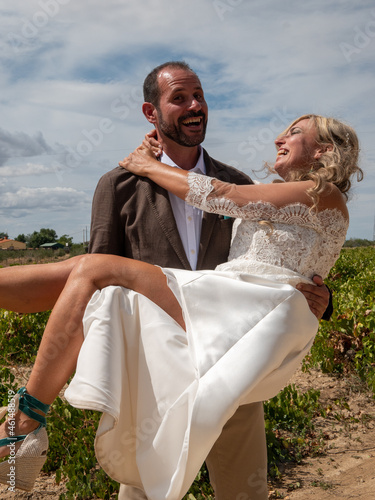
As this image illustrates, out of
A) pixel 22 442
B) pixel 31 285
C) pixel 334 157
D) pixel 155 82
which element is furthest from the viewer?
pixel 155 82

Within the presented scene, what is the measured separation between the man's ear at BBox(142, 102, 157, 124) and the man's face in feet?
0.35

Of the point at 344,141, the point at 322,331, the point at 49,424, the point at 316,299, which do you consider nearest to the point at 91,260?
the point at 316,299

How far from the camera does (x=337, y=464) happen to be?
4.42 m

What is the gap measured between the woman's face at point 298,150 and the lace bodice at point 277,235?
432 mm

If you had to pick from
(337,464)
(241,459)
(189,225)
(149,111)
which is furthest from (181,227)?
(337,464)

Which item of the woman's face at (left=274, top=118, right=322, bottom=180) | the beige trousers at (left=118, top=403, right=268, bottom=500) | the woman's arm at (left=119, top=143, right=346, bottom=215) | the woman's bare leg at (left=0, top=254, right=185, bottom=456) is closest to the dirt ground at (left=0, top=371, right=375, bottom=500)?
the beige trousers at (left=118, top=403, right=268, bottom=500)

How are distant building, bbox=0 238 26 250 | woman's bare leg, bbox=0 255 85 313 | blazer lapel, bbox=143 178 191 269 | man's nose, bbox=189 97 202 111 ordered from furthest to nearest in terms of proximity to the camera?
distant building, bbox=0 238 26 250 → man's nose, bbox=189 97 202 111 → blazer lapel, bbox=143 178 191 269 → woman's bare leg, bbox=0 255 85 313

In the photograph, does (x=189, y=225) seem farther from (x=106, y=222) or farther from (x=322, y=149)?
(x=322, y=149)

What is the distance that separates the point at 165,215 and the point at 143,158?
0.39 m

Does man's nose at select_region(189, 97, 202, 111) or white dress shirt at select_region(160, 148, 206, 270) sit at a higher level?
man's nose at select_region(189, 97, 202, 111)

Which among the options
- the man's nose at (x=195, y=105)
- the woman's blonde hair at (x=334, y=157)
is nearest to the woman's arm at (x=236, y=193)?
the woman's blonde hair at (x=334, y=157)

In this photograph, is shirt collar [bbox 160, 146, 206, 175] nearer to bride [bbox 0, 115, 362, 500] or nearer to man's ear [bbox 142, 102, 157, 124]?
man's ear [bbox 142, 102, 157, 124]

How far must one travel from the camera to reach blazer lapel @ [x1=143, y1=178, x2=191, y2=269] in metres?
3.40

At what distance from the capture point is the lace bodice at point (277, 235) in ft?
9.99
